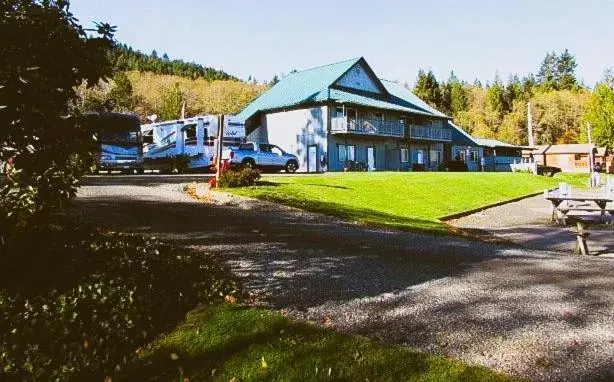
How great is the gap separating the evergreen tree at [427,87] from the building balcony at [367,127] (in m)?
47.5

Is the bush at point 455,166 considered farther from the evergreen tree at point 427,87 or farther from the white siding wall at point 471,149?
the evergreen tree at point 427,87

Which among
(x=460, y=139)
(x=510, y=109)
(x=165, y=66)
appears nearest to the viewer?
(x=460, y=139)

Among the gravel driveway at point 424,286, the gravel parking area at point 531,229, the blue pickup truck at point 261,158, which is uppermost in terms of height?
the blue pickup truck at point 261,158

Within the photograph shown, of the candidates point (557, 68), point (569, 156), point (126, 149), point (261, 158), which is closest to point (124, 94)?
point (261, 158)

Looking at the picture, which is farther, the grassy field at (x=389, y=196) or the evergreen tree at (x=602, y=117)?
the evergreen tree at (x=602, y=117)

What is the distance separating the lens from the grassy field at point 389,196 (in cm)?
1619

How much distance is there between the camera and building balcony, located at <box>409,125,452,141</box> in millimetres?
47725

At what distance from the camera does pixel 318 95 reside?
4125 centimetres

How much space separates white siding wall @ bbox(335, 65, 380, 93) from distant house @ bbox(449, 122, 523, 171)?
13.5 m

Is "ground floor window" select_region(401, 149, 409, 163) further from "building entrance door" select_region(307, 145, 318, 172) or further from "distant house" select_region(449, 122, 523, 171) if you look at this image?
"building entrance door" select_region(307, 145, 318, 172)

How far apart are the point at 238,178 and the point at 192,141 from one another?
12.5m

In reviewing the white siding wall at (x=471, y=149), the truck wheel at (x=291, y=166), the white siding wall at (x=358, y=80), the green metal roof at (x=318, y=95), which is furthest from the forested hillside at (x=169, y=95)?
the truck wheel at (x=291, y=166)

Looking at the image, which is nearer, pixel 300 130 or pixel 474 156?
pixel 300 130

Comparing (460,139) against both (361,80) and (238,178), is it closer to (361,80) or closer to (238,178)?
(361,80)
